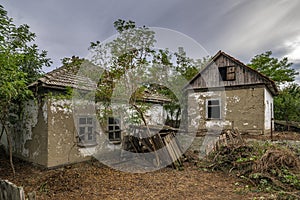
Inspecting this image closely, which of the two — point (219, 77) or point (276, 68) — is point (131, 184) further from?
point (276, 68)

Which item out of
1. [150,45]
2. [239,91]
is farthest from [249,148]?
[239,91]

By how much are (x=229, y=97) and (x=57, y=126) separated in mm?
10296

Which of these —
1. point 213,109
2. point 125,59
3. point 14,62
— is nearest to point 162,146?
point 125,59

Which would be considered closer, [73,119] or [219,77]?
[73,119]

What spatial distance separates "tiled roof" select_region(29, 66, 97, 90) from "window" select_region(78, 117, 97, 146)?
1.29 meters

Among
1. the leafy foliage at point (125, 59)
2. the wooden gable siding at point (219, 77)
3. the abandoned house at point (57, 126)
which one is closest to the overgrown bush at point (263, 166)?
the leafy foliage at point (125, 59)

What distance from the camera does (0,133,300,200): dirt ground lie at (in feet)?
12.5

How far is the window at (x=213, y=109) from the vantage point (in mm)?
12617

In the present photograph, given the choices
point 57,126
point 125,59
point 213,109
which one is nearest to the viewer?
point 125,59

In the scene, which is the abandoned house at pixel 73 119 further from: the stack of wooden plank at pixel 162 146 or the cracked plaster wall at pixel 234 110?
the stack of wooden plank at pixel 162 146

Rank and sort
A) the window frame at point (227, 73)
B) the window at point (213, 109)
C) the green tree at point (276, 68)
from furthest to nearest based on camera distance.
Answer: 1. the green tree at point (276, 68)
2. the window at point (213, 109)
3. the window frame at point (227, 73)

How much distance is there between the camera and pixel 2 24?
3748mm

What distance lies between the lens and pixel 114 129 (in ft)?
25.3

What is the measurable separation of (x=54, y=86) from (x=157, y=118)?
5504 mm
